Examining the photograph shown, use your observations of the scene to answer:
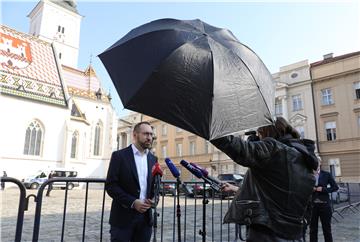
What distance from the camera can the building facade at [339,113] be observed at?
93.0 ft

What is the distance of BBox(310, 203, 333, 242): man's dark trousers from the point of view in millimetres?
5645

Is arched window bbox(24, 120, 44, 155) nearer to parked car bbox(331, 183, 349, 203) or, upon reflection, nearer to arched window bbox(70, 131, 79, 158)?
arched window bbox(70, 131, 79, 158)

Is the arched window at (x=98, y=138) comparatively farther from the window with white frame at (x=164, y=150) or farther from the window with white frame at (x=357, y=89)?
the window with white frame at (x=357, y=89)

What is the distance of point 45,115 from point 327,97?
32295 millimetres

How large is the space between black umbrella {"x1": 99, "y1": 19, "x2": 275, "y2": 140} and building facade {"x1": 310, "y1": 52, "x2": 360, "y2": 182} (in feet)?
98.7

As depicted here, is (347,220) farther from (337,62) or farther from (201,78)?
(337,62)

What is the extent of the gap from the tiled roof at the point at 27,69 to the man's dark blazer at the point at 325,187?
34438mm

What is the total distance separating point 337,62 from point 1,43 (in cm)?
3842

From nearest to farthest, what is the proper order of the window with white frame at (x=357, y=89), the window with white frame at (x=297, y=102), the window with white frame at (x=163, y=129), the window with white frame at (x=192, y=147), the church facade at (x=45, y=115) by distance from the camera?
1. the window with white frame at (x=357, y=89)
2. the church facade at (x=45, y=115)
3. the window with white frame at (x=297, y=102)
4. the window with white frame at (x=192, y=147)
5. the window with white frame at (x=163, y=129)

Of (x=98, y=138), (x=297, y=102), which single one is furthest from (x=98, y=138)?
(x=297, y=102)

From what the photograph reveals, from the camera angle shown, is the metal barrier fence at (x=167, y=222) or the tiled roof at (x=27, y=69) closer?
the metal barrier fence at (x=167, y=222)

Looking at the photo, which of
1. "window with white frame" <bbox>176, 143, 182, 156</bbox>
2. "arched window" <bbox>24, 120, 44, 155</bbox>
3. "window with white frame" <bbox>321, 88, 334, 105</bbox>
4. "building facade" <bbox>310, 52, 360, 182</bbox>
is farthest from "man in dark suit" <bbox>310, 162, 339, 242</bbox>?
"window with white frame" <bbox>176, 143, 182, 156</bbox>

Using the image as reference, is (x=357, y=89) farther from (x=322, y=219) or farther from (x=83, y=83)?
(x=83, y=83)

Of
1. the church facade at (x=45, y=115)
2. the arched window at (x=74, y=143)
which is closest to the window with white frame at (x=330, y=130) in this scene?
the church facade at (x=45, y=115)
